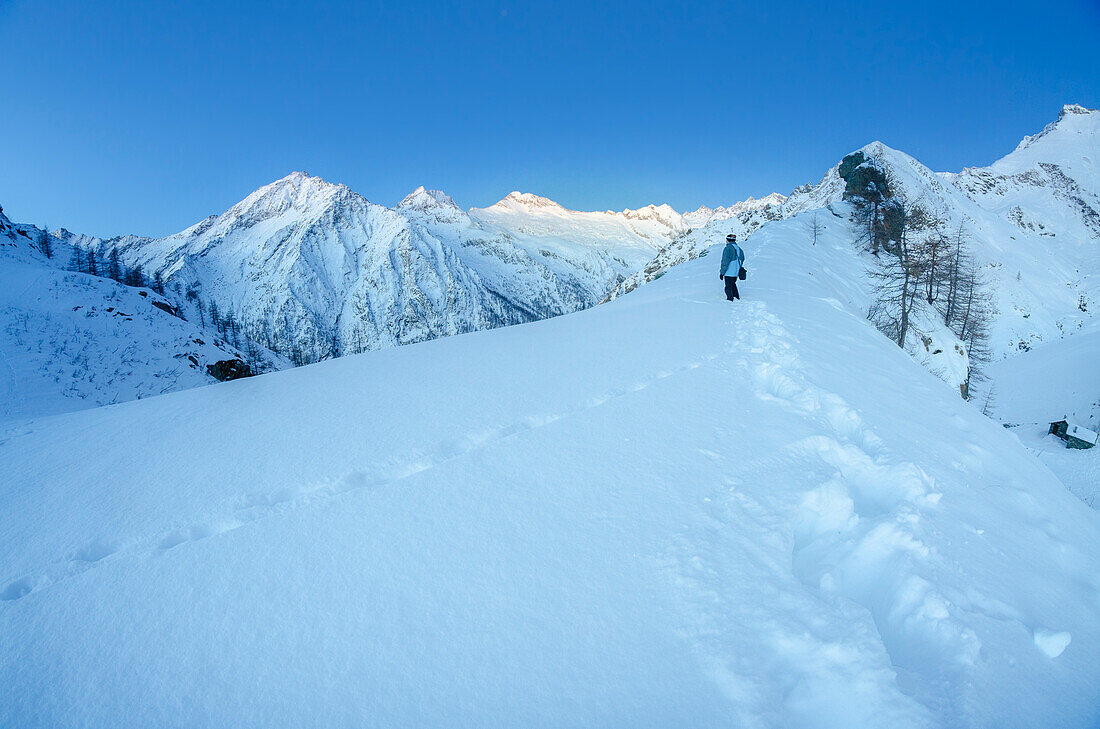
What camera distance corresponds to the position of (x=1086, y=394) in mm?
21344

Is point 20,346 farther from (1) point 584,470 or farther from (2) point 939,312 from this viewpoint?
(2) point 939,312

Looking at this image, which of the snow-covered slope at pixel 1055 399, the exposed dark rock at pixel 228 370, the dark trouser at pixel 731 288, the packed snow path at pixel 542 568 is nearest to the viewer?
the packed snow path at pixel 542 568

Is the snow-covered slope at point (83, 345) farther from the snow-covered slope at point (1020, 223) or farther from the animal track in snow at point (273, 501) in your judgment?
the snow-covered slope at point (1020, 223)

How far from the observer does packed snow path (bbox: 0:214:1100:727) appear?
1959mm

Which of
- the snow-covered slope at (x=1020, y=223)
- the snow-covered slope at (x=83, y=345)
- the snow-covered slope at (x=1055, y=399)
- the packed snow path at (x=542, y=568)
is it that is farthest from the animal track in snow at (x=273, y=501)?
the snow-covered slope at (x=1020, y=223)

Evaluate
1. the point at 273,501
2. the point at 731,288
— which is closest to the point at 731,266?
the point at 731,288

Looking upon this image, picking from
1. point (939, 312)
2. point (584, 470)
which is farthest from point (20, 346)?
point (939, 312)

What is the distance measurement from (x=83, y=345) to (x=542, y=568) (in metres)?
38.1

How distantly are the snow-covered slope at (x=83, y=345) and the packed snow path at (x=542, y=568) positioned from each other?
15371 millimetres

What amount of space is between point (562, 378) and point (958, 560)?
166 inches

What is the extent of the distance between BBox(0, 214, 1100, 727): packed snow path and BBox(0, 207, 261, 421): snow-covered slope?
1537cm

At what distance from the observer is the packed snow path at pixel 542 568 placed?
1959 millimetres

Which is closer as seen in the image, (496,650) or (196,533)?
(496,650)

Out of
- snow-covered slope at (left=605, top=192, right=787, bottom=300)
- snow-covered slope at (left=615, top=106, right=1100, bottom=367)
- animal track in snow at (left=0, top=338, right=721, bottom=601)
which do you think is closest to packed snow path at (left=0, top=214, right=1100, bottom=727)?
animal track in snow at (left=0, top=338, right=721, bottom=601)
